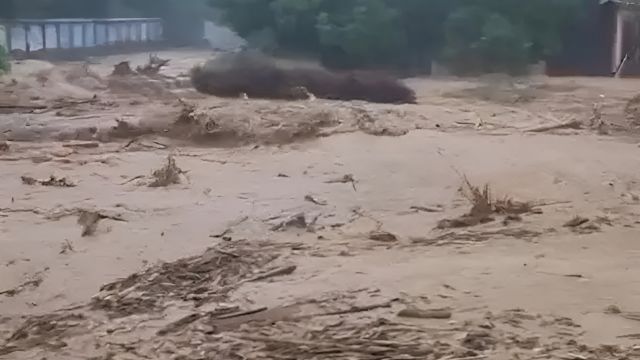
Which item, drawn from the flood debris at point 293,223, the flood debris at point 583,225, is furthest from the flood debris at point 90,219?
the flood debris at point 583,225

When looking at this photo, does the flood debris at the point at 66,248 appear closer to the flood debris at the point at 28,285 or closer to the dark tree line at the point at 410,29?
the flood debris at the point at 28,285

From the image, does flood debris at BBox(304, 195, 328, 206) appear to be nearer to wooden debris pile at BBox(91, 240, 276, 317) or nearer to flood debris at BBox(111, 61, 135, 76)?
wooden debris pile at BBox(91, 240, 276, 317)

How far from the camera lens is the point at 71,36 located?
1178 inches

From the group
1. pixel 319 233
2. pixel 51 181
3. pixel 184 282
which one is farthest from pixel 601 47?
pixel 184 282

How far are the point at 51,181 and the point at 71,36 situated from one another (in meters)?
20.7

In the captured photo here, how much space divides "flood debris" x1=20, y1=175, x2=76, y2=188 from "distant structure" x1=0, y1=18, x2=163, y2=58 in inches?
628

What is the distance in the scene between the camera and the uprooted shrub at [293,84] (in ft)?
60.9

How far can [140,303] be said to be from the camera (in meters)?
5.98

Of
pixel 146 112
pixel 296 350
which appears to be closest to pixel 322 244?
pixel 296 350

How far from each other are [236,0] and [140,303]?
2041 centimetres

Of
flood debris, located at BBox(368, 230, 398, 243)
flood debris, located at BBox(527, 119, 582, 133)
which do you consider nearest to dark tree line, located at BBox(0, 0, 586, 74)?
flood debris, located at BBox(527, 119, 582, 133)

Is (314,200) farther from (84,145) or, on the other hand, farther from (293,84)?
(293,84)

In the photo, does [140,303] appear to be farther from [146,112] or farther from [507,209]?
[146,112]

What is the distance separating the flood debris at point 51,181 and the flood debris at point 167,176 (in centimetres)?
86
